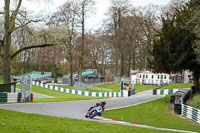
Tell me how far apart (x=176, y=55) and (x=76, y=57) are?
24.0 metres

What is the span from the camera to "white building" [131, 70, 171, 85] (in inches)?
2101

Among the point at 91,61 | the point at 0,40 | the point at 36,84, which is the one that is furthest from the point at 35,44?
the point at 91,61

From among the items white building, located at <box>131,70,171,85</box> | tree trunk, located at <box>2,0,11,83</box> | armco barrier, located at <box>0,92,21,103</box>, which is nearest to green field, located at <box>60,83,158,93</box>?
white building, located at <box>131,70,171,85</box>

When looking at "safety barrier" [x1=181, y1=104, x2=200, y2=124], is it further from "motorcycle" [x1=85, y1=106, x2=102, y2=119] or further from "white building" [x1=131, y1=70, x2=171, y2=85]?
"white building" [x1=131, y1=70, x2=171, y2=85]

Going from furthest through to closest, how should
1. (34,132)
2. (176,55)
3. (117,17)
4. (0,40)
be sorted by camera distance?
(117,17) < (176,55) < (0,40) < (34,132)

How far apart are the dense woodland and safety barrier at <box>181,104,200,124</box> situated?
4.60 meters

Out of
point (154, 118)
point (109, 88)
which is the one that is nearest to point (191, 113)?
point (154, 118)

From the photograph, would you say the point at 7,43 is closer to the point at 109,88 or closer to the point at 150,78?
the point at 109,88

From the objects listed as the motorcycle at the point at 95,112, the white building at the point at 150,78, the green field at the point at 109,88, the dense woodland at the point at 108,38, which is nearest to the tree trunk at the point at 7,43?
the dense woodland at the point at 108,38

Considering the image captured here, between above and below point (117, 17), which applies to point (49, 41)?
below

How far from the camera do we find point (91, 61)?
229 feet

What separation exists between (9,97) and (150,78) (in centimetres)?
3706

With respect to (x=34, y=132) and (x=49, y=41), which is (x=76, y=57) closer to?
(x=49, y=41)

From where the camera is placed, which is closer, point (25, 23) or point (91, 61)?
point (25, 23)
